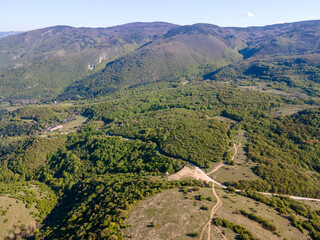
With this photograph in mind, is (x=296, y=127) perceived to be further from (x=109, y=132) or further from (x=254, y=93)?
(x=109, y=132)

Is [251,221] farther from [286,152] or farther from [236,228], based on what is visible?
[286,152]

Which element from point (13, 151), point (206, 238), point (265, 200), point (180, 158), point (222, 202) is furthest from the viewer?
point (13, 151)

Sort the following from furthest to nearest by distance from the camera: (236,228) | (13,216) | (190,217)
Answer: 1. (13,216)
2. (190,217)
3. (236,228)

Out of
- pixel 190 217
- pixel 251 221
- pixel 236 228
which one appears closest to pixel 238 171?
pixel 251 221

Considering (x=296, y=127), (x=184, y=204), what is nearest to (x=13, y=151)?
(x=184, y=204)

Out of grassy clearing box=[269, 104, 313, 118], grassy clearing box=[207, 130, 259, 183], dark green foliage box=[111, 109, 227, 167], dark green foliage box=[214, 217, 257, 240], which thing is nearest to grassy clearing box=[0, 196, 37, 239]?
dark green foliage box=[111, 109, 227, 167]

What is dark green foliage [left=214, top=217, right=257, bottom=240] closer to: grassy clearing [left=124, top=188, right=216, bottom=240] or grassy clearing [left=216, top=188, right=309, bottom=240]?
grassy clearing [left=216, top=188, right=309, bottom=240]

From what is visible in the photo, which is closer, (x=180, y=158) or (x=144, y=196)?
(x=144, y=196)
